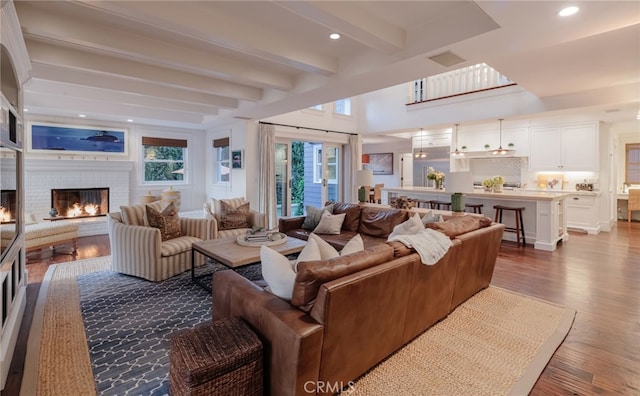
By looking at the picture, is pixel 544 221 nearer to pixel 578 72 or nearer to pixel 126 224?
pixel 578 72

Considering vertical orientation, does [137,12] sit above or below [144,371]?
above

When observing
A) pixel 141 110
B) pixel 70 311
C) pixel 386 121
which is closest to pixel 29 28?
pixel 70 311

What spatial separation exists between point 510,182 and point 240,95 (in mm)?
7148

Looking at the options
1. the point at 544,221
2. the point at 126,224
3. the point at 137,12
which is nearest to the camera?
the point at 137,12

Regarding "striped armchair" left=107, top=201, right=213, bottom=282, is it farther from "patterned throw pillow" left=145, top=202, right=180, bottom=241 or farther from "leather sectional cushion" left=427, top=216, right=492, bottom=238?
"leather sectional cushion" left=427, top=216, right=492, bottom=238

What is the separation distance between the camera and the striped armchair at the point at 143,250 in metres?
3.67

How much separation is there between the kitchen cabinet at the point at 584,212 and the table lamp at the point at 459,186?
15.5ft

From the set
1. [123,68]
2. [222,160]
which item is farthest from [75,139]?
[123,68]

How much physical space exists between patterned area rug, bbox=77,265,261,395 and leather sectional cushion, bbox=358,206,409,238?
168 centimetres

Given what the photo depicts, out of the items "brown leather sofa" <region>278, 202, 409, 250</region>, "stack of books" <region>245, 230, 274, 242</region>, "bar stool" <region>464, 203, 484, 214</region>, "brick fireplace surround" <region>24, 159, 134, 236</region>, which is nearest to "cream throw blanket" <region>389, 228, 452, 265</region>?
"brown leather sofa" <region>278, 202, 409, 250</region>

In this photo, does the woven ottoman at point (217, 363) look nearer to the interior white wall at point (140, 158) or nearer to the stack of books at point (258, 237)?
the stack of books at point (258, 237)

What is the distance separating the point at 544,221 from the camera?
547 cm

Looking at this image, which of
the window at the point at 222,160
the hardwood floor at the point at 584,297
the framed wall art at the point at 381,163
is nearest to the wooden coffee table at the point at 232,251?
the hardwood floor at the point at 584,297

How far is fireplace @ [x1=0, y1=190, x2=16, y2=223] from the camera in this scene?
7.58 ft
